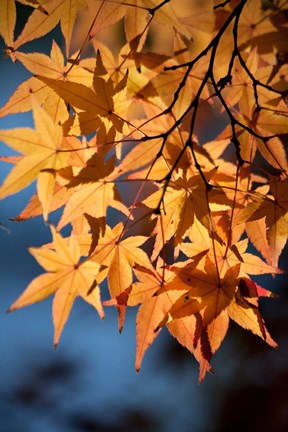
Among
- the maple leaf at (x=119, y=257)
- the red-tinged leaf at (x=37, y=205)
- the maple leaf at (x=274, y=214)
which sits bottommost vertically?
the maple leaf at (x=274, y=214)

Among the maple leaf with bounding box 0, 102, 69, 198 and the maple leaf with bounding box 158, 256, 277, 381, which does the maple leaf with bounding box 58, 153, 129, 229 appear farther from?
the maple leaf with bounding box 158, 256, 277, 381

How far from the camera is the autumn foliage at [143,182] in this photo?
0.64 metres

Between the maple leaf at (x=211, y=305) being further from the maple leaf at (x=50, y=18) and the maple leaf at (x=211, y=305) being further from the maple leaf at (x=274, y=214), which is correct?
the maple leaf at (x=50, y=18)

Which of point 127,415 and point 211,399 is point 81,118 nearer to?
point 211,399

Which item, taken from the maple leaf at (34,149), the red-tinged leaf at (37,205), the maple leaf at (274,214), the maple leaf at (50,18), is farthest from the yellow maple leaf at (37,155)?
the maple leaf at (274,214)

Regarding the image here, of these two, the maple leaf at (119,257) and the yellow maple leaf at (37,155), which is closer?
the yellow maple leaf at (37,155)

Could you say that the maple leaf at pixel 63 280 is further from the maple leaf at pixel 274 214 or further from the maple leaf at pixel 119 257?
the maple leaf at pixel 274 214

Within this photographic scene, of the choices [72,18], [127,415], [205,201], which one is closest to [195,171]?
[205,201]

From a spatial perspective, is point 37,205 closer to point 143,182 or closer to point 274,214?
point 143,182

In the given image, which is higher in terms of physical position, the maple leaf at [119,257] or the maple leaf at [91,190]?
the maple leaf at [91,190]

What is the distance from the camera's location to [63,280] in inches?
25.3

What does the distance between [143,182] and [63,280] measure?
0.25 meters

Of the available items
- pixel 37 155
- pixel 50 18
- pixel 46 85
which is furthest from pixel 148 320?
pixel 50 18

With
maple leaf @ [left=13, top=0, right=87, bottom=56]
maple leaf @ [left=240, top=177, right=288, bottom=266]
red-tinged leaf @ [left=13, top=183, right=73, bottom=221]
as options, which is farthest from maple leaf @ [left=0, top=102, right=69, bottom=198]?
maple leaf @ [left=240, top=177, right=288, bottom=266]
